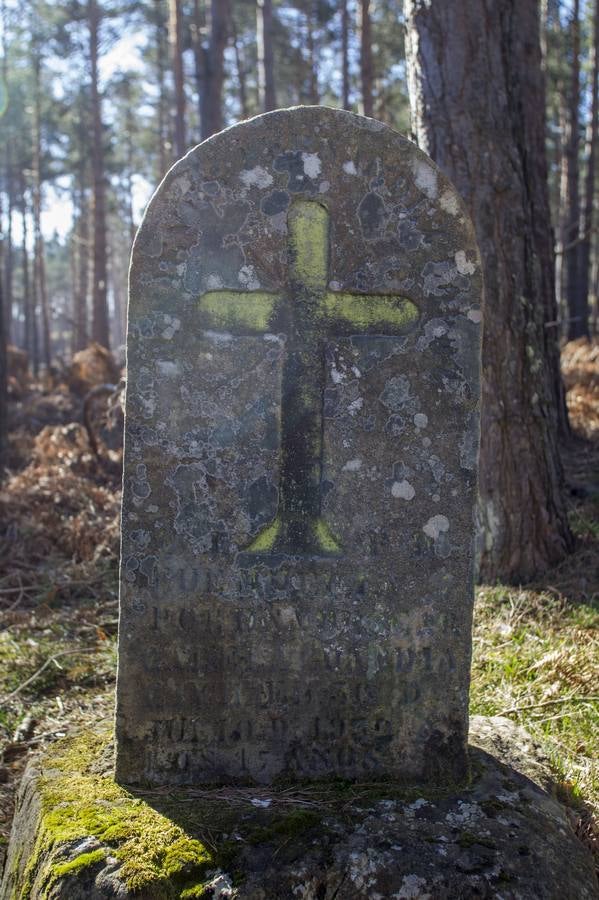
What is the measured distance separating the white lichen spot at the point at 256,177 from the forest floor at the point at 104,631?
93.8 inches

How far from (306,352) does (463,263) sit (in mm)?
592

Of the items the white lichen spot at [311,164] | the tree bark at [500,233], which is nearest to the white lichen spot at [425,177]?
the white lichen spot at [311,164]

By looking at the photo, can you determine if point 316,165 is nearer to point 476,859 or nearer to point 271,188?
point 271,188

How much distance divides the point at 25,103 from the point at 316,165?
27.3 m

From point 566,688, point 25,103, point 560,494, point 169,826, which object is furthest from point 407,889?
point 25,103

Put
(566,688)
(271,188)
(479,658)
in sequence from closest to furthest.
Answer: (271,188) < (566,688) < (479,658)

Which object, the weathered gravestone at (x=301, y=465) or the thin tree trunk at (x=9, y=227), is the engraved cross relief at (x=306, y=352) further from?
the thin tree trunk at (x=9, y=227)

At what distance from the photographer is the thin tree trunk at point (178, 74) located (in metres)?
14.0

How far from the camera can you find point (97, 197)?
1825 cm

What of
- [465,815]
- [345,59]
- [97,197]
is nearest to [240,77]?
[345,59]

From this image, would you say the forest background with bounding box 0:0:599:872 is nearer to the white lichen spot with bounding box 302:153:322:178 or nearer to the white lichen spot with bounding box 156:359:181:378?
the white lichen spot with bounding box 156:359:181:378

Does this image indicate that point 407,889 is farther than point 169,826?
No

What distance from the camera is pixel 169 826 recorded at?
2.39 meters

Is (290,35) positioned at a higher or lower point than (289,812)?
higher
